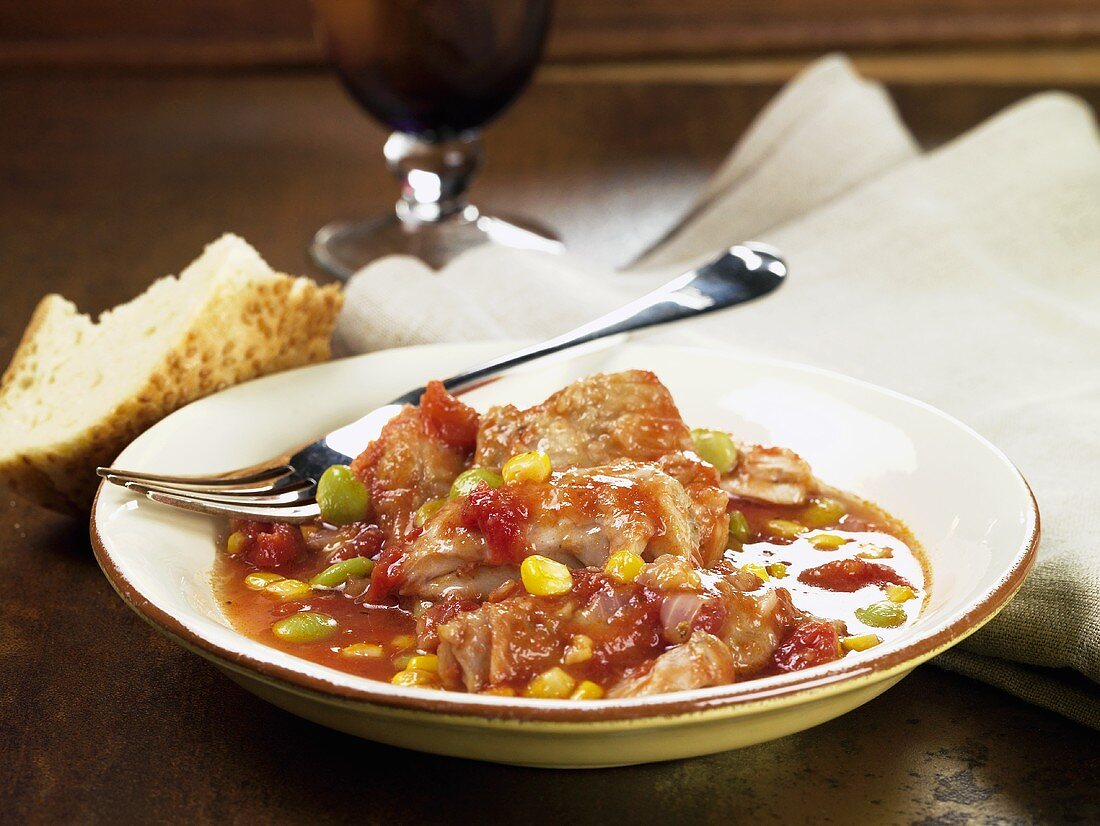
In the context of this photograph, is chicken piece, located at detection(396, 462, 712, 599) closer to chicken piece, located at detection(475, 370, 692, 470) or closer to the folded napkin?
chicken piece, located at detection(475, 370, 692, 470)

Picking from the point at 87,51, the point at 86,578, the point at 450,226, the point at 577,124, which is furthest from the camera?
the point at 87,51

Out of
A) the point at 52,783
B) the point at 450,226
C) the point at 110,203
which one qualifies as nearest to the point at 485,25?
the point at 450,226

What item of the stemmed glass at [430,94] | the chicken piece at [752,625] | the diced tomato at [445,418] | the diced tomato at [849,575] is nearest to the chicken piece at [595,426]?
the diced tomato at [445,418]

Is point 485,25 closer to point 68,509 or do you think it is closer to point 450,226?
point 450,226

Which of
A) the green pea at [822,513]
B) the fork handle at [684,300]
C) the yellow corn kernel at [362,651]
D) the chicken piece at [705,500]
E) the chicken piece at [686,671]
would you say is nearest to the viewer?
the chicken piece at [686,671]

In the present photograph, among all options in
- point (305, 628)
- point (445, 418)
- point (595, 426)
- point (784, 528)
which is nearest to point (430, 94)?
point (445, 418)

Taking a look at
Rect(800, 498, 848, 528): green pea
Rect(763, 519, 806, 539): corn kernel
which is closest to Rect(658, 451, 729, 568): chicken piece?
Rect(763, 519, 806, 539): corn kernel

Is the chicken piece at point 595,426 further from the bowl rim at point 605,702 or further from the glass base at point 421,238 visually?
the glass base at point 421,238
